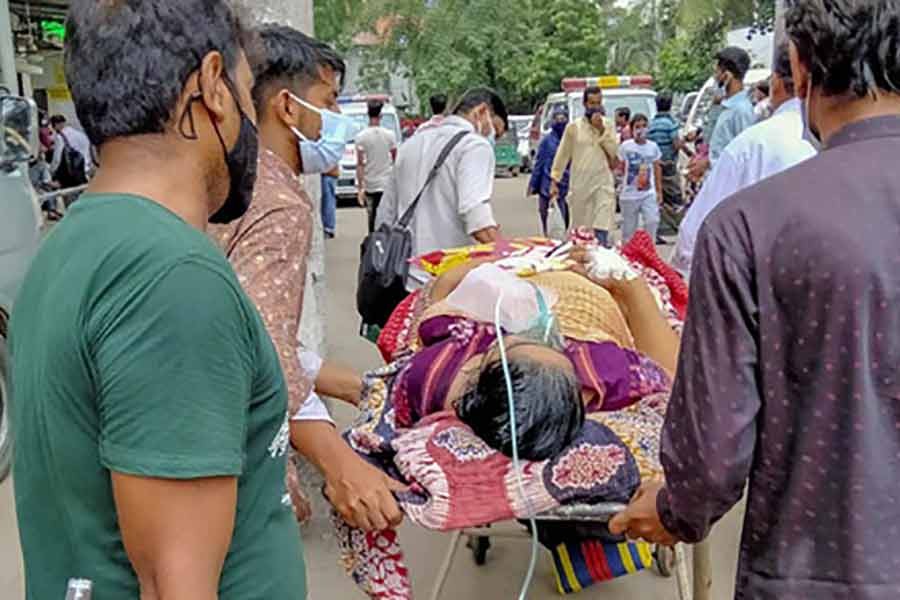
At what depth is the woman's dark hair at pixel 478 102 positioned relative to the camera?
4.75m

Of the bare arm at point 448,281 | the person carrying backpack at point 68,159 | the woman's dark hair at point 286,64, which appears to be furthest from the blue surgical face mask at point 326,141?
the person carrying backpack at point 68,159

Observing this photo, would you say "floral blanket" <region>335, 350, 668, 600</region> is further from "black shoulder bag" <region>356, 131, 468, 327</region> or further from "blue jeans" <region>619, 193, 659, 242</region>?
"blue jeans" <region>619, 193, 659, 242</region>

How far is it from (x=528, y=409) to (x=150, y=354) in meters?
1.39

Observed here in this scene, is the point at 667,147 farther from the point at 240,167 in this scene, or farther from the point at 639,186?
the point at 240,167

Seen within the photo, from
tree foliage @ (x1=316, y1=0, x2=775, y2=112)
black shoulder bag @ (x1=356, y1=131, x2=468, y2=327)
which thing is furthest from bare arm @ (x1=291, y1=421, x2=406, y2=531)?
tree foliage @ (x1=316, y1=0, x2=775, y2=112)

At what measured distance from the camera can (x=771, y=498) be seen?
4.59 ft

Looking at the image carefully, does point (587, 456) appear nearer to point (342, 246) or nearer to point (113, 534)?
point (113, 534)

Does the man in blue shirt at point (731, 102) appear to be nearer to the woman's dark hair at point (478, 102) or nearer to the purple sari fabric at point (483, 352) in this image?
the woman's dark hair at point (478, 102)

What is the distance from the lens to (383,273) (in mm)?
3947

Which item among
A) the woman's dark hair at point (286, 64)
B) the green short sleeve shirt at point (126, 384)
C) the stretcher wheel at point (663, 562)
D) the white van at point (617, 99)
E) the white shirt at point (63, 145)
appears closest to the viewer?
the green short sleeve shirt at point (126, 384)

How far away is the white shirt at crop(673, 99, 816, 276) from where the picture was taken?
325 cm

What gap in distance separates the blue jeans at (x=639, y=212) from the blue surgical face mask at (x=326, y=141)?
6090mm

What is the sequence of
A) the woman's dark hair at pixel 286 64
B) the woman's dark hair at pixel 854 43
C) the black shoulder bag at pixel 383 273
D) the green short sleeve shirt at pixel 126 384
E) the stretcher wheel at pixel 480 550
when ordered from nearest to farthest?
1. the green short sleeve shirt at pixel 126 384
2. the woman's dark hair at pixel 854 43
3. the woman's dark hair at pixel 286 64
4. the stretcher wheel at pixel 480 550
5. the black shoulder bag at pixel 383 273

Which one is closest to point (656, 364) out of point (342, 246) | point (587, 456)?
point (587, 456)
